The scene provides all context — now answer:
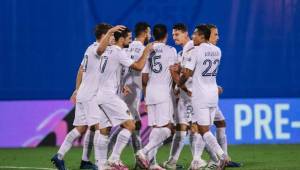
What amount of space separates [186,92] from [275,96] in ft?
16.3

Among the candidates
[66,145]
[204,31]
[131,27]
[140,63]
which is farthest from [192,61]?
[131,27]

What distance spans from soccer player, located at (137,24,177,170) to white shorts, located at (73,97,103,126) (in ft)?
2.26

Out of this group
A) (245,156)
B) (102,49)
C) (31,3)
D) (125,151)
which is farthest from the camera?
(31,3)

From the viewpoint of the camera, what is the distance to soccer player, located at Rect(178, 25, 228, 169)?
424 inches

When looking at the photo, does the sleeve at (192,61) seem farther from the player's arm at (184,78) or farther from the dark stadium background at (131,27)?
the dark stadium background at (131,27)

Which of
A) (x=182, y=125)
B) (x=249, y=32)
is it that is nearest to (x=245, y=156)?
(x=182, y=125)

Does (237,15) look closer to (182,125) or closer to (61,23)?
(61,23)

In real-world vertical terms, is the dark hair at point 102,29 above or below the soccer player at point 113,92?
above

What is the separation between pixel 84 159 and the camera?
11.8m

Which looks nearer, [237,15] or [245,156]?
[245,156]

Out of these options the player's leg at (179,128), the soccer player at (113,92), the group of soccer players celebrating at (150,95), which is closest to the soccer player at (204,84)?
the group of soccer players celebrating at (150,95)

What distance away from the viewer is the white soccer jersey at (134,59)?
1192 cm

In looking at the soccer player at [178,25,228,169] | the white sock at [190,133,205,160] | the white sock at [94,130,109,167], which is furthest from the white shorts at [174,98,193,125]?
the white sock at [94,130,109,167]

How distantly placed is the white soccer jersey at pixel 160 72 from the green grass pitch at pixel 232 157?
4.28 ft
